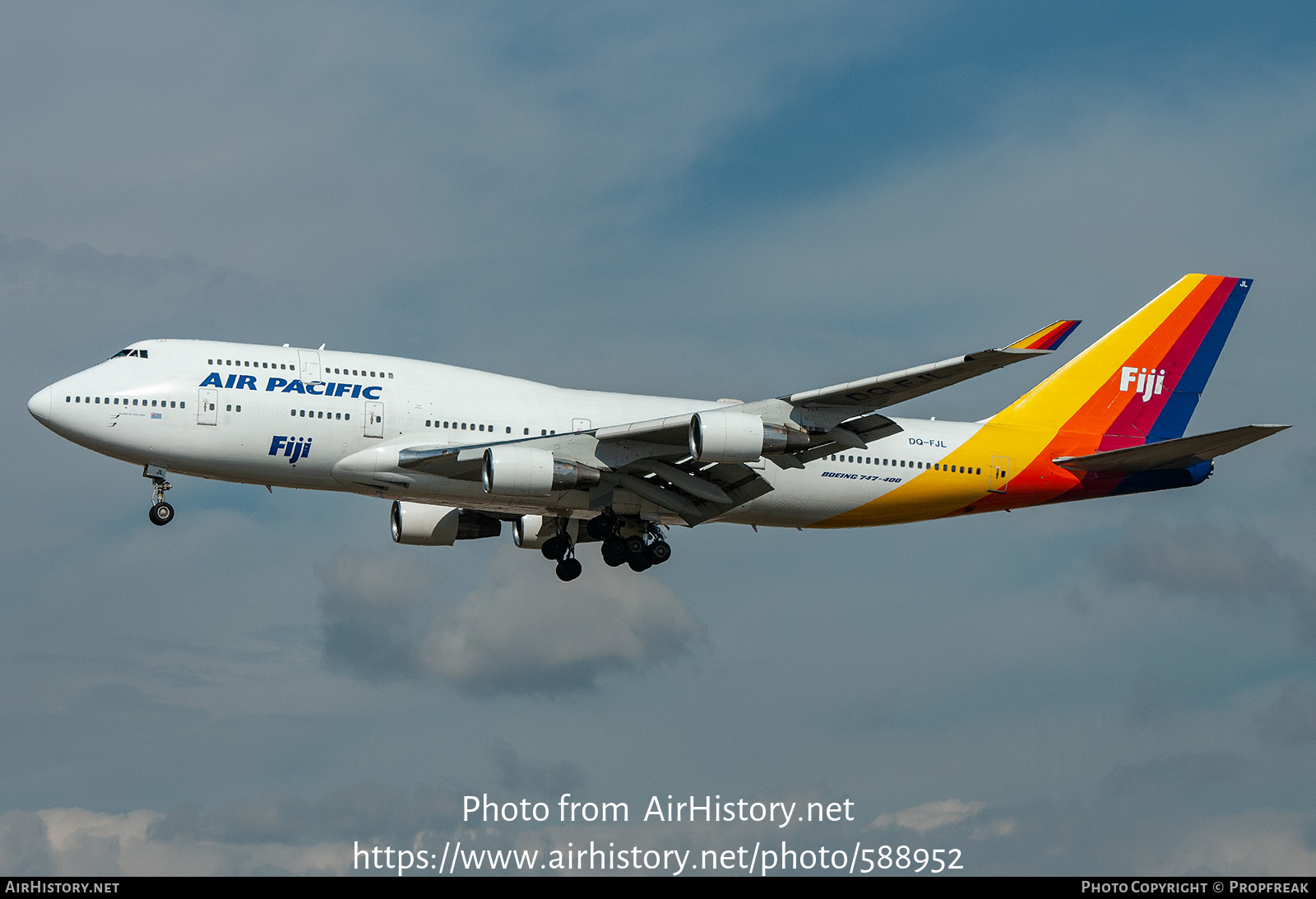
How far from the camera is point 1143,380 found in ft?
160

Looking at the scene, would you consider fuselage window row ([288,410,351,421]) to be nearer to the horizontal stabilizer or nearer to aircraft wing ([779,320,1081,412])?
aircraft wing ([779,320,1081,412])

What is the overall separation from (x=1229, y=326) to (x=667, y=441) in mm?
21526

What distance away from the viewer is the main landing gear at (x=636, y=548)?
43688mm

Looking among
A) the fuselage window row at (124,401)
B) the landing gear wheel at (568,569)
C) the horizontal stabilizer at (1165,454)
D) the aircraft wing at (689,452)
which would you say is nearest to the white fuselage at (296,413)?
the fuselage window row at (124,401)

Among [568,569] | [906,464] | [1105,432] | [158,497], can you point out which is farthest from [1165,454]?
[158,497]

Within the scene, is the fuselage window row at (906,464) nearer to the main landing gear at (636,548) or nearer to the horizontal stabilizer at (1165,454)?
the horizontal stabilizer at (1165,454)

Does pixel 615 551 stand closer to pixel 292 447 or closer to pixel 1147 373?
pixel 292 447

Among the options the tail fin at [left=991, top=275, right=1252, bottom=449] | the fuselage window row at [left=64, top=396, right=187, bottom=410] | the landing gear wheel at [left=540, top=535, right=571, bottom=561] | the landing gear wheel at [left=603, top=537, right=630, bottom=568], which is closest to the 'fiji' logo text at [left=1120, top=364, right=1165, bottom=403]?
the tail fin at [left=991, top=275, right=1252, bottom=449]

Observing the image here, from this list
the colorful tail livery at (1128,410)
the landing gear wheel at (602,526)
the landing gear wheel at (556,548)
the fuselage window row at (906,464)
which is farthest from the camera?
the landing gear wheel at (556,548)

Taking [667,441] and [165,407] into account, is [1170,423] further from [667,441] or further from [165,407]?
[165,407]

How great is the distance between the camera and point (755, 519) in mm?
44438

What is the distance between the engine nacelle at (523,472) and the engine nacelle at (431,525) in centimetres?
723

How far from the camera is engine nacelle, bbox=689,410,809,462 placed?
125 ft
